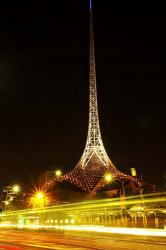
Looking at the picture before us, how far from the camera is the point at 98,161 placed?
3342 inches

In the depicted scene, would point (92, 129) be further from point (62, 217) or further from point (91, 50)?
point (62, 217)

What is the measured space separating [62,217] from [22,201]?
49193 millimetres

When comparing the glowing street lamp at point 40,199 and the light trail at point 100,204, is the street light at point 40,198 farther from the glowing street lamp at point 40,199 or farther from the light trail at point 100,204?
the light trail at point 100,204

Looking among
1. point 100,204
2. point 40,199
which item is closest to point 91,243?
point 100,204

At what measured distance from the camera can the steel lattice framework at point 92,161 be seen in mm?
79000

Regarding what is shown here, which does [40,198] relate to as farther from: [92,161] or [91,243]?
[92,161]

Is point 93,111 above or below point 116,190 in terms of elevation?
above

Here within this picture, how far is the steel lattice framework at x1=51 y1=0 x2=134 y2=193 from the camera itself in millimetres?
79000

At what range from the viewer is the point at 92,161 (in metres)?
85.0

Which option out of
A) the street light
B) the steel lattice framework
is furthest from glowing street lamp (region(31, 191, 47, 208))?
the steel lattice framework

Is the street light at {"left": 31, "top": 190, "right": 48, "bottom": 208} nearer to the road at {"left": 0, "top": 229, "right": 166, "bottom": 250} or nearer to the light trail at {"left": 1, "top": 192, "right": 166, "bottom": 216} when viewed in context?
the light trail at {"left": 1, "top": 192, "right": 166, "bottom": 216}

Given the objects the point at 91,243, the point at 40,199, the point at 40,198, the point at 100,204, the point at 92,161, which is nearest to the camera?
the point at 91,243

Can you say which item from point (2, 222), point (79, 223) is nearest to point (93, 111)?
point (2, 222)

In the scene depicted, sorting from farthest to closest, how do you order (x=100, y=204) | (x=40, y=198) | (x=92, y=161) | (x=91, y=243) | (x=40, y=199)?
(x=92, y=161) → (x=40, y=199) → (x=40, y=198) → (x=100, y=204) → (x=91, y=243)
